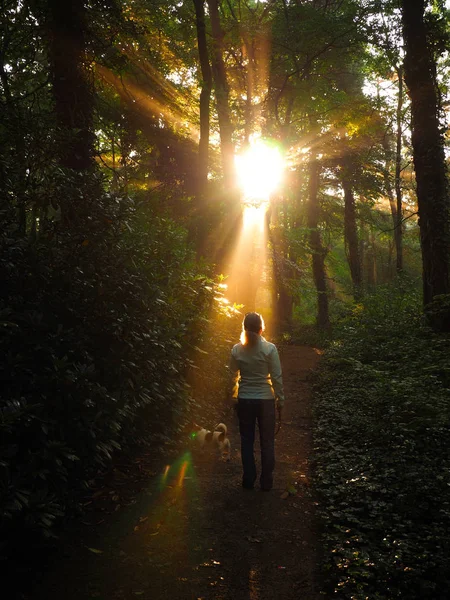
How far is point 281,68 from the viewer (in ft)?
75.1

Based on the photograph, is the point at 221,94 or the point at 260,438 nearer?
the point at 260,438

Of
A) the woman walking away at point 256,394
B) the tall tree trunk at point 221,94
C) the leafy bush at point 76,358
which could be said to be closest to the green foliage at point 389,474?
the woman walking away at point 256,394

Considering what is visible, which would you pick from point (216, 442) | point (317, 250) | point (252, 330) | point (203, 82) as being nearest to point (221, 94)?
point (203, 82)

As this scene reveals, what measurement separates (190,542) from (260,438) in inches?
69.3

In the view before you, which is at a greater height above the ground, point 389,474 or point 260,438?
point 260,438

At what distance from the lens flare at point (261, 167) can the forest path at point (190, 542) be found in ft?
52.6

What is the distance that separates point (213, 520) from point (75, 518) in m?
1.44

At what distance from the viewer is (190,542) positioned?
15.5ft

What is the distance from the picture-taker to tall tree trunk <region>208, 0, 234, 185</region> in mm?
18703

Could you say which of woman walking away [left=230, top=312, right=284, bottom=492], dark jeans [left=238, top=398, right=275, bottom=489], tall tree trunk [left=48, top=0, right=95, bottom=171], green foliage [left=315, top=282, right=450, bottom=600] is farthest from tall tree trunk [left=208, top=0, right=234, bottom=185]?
dark jeans [left=238, top=398, right=275, bottom=489]

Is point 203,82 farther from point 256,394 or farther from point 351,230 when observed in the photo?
point 351,230

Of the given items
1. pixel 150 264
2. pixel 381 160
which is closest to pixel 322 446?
pixel 150 264

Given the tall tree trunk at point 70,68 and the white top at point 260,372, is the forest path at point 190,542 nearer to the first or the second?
the white top at point 260,372

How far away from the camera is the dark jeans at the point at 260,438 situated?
6.12 metres
